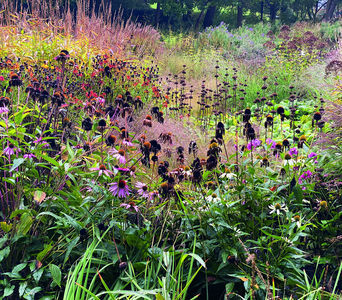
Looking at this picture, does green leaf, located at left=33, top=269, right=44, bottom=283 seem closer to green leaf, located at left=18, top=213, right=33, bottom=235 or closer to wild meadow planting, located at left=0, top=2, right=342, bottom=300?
wild meadow planting, located at left=0, top=2, right=342, bottom=300

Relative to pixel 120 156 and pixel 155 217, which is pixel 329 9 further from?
pixel 120 156

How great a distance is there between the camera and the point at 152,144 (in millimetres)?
1567

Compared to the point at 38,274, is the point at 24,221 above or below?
above

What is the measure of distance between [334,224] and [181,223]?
1.08 meters

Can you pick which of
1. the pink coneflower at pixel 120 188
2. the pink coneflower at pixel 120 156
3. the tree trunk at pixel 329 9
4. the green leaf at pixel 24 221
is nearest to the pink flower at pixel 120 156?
the pink coneflower at pixel 120 156

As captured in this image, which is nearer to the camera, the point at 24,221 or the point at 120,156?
the point at 24,221

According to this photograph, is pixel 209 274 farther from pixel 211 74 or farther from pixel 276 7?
pixel 276 7

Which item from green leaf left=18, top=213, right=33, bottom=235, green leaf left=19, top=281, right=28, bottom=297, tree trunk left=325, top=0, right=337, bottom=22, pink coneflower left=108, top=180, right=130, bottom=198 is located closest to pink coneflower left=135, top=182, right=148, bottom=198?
pink coneflower left=108, top=180, right=130, bottom=198

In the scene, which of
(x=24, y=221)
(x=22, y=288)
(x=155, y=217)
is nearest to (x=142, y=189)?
(x=155, y=217)

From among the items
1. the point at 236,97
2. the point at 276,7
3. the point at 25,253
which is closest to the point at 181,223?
the point at 25,253

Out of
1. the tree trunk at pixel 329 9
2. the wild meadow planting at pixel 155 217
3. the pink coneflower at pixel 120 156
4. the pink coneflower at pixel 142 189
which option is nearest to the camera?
the wild meadow planting at pixel 155 217

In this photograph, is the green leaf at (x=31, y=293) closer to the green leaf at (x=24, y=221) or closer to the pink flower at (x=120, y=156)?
the green leaf at (x=24, y=221)

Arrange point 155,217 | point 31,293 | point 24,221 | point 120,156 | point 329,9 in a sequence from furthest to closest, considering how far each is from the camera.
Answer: point 329,9
point 155,217
point 120,156
point 24,221
point 31,293

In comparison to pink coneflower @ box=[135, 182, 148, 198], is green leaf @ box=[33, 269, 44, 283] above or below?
below
